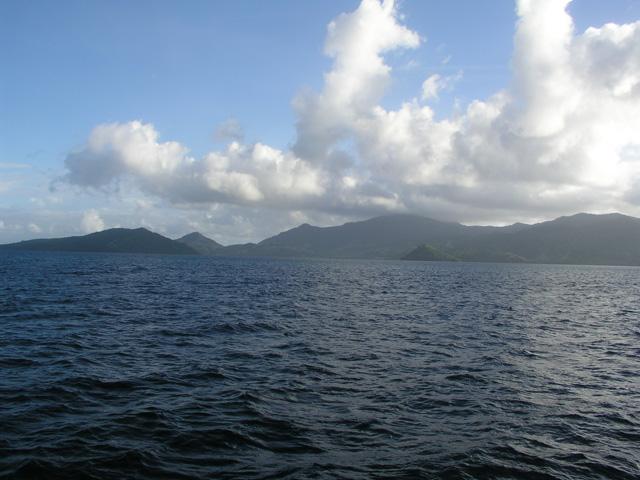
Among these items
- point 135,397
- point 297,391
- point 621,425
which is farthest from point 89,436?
point 621,425

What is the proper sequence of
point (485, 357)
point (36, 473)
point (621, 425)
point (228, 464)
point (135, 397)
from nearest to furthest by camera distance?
1. point (36, 473)
2. point (228, 464)
3. point (621, 425)
4. point (135, 397)
5. point (485, 357)

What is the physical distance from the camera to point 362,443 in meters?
16.9

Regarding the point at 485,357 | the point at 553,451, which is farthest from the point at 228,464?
the point at 485,357

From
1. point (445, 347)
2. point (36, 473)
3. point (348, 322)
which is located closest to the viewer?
point (36, 473)

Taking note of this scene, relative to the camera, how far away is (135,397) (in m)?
21.2

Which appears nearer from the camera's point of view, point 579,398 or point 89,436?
point 89,436

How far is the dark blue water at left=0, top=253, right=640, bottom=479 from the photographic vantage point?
15.4m

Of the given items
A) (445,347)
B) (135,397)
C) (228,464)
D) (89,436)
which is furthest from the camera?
(445,347)

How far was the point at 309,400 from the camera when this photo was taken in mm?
21750

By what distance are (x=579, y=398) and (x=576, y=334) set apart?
2307 centimetres

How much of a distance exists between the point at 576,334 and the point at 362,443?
116 feet

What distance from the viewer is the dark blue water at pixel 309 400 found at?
15.4 meters

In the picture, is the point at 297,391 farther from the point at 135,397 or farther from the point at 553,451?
the point at 553,451

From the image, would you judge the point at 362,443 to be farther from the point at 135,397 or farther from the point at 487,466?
the point at 135,397
